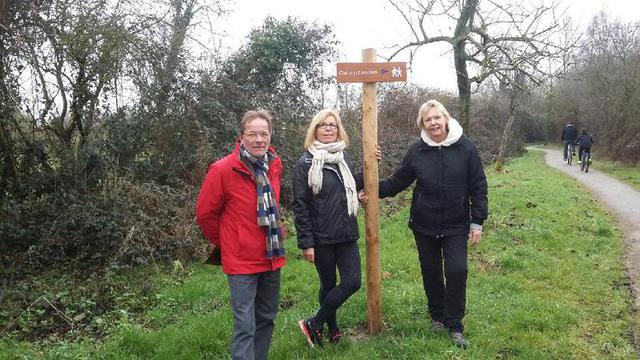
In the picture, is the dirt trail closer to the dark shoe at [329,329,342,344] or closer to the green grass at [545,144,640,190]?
the green grass at [545,144,640,190]

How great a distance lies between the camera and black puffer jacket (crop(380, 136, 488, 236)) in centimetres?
441

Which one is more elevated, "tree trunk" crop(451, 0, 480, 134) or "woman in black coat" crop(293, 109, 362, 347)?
"tree trunk" crop(451, 0, 480, 134)

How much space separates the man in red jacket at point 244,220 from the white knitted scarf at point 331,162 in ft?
1.60

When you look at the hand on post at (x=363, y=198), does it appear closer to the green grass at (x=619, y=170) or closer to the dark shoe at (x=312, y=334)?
the dark shoe at (x=312, y=334)

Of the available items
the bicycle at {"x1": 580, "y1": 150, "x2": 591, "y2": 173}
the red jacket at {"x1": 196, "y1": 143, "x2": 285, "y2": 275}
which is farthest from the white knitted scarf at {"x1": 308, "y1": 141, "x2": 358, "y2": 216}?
the bicycle at {"x1": 580, "y1": 150, "x2": 591, "y2": 173}

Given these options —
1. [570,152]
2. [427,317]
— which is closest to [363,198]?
[427,317]

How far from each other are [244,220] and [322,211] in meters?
0.79

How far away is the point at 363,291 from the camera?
598cm

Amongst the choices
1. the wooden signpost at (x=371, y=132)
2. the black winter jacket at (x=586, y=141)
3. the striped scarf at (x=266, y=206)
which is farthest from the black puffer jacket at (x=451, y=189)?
the black winter jacket at (x=586, y=141)

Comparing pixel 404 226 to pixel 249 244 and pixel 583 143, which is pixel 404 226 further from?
pixel 583 143

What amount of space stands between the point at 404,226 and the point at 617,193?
26.4 feet

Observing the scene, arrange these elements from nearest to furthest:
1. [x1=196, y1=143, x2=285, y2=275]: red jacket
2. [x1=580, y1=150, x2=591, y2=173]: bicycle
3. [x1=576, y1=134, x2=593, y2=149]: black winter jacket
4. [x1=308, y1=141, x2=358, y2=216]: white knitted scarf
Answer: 1. [x1=196, y1=143, x2=285, y2=275]: red jacket
2. [x1=308, y1=141, x2=358, y2=216]: white knitted scarf
3. [x1=576, y1=134, x2=593, y2=149]: black winter jacket
4. [x1=580, y1=150, x2=591, y2=173]: bicycle

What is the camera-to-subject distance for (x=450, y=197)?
4.41 m

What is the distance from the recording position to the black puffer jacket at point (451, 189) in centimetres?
441
